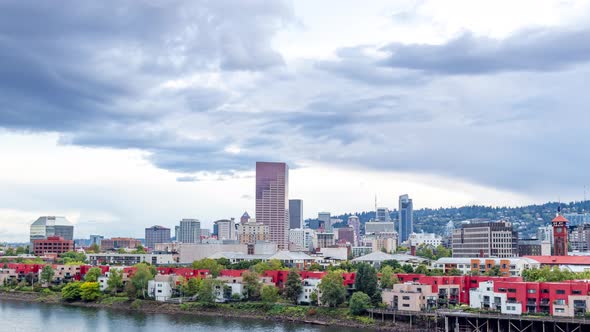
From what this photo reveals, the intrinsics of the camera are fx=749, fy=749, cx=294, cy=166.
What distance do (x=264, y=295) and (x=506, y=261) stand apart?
27.0 m

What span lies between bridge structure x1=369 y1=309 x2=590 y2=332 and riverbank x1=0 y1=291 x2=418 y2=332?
45.2 inches

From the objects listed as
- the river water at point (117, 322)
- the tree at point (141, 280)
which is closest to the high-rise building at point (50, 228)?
the tree at point (141, 280)

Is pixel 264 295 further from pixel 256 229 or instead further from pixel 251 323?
pixel 256 229

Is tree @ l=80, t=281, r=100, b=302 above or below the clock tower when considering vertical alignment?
below

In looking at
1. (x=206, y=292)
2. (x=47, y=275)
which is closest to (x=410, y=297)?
(x=206, y=292)

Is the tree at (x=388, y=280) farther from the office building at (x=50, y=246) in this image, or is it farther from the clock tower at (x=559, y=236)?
the office building at (x=50, y=246)

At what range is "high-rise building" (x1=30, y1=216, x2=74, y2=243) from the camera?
190m

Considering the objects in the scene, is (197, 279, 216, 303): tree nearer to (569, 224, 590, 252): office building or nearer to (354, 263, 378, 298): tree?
(354, 263, 378, 298): tree

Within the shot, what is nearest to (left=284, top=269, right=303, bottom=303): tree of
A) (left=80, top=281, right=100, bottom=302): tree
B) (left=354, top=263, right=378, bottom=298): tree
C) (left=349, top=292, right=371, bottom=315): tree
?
(left=354, top=263, right=378, bottom=298): tree

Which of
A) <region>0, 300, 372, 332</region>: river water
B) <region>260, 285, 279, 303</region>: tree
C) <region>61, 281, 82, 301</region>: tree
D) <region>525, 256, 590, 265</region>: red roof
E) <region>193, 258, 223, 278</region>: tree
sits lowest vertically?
<region>0, 300, 372, 332</region>: river water

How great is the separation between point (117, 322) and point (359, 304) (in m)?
18.5

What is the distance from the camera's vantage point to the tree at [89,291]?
72.3 meters

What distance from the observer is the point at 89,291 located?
72812mm

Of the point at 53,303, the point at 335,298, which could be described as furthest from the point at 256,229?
the point at 335,298
